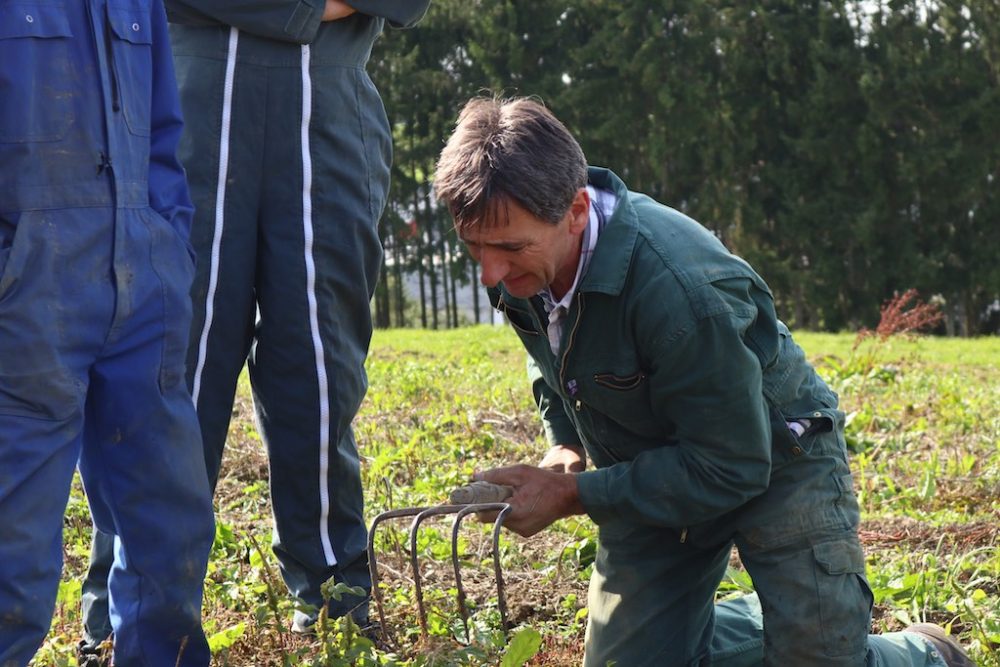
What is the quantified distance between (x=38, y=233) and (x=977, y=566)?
279cm

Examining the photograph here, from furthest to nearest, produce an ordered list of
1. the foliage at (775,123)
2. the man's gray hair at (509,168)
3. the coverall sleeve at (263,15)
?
the foliage at (775,123)
the coverall sleeve at (263,15)
the man's gray hair at (509,168)

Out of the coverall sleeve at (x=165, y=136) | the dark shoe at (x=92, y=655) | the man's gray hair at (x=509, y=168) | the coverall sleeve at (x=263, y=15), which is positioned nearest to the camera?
the man's gray hair at (x=509, y=168)

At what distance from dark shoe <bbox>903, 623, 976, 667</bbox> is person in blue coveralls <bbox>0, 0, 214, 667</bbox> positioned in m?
1.73

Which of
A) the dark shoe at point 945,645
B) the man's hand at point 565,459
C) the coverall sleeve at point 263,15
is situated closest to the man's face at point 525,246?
the man's hand at point 565,459

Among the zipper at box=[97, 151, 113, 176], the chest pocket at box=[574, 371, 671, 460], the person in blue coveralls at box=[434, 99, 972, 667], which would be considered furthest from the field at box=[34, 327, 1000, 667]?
the zipper at box=[97, 151, 113, 176]

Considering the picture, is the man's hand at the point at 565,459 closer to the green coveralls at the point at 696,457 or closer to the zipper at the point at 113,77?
the green coveralls at the point at 696,457

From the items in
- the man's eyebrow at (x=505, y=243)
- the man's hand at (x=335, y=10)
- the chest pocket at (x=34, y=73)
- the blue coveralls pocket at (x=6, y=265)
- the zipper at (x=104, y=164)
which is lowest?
A: the blue coveralls pocket at (x=6, y=265)

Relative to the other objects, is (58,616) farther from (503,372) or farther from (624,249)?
(503,372)

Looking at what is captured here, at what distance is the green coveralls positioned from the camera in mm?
2613

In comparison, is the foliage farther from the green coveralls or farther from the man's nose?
the man's nose

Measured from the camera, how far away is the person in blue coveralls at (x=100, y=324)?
2389mm

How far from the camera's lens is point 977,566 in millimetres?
3730

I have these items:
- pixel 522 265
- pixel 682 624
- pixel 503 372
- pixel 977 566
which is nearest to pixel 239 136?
pixel 522 265

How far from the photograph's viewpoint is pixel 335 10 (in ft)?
10.4
